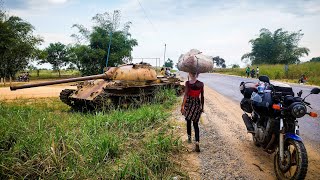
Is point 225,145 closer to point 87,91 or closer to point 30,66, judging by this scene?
point 87,91

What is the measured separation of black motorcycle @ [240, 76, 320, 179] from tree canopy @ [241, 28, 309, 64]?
53.8 m

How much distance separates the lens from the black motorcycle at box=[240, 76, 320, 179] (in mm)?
4155

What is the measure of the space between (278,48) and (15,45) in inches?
1709

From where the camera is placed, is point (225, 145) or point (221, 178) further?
point (225, 145)

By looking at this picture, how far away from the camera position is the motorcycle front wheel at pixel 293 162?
3980mm

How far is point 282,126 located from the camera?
4.37m

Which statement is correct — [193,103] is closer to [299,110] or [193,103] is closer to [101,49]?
[299,110]

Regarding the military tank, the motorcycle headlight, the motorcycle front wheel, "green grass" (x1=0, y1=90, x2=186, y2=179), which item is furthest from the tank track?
the motorcycle headlight

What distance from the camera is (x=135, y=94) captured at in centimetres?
1191

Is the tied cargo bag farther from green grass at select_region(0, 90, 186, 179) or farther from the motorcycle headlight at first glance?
the motorcycle headlight

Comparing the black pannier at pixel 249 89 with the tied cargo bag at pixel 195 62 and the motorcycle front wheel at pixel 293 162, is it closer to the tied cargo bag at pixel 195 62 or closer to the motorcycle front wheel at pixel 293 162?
the tied cargo bag at pixel 195 62

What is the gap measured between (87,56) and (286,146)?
3443 centimetres

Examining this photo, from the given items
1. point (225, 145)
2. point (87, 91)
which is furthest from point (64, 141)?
point (87, 91)

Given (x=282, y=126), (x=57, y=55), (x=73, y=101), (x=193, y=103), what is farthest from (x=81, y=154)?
(x=57, y=55)
